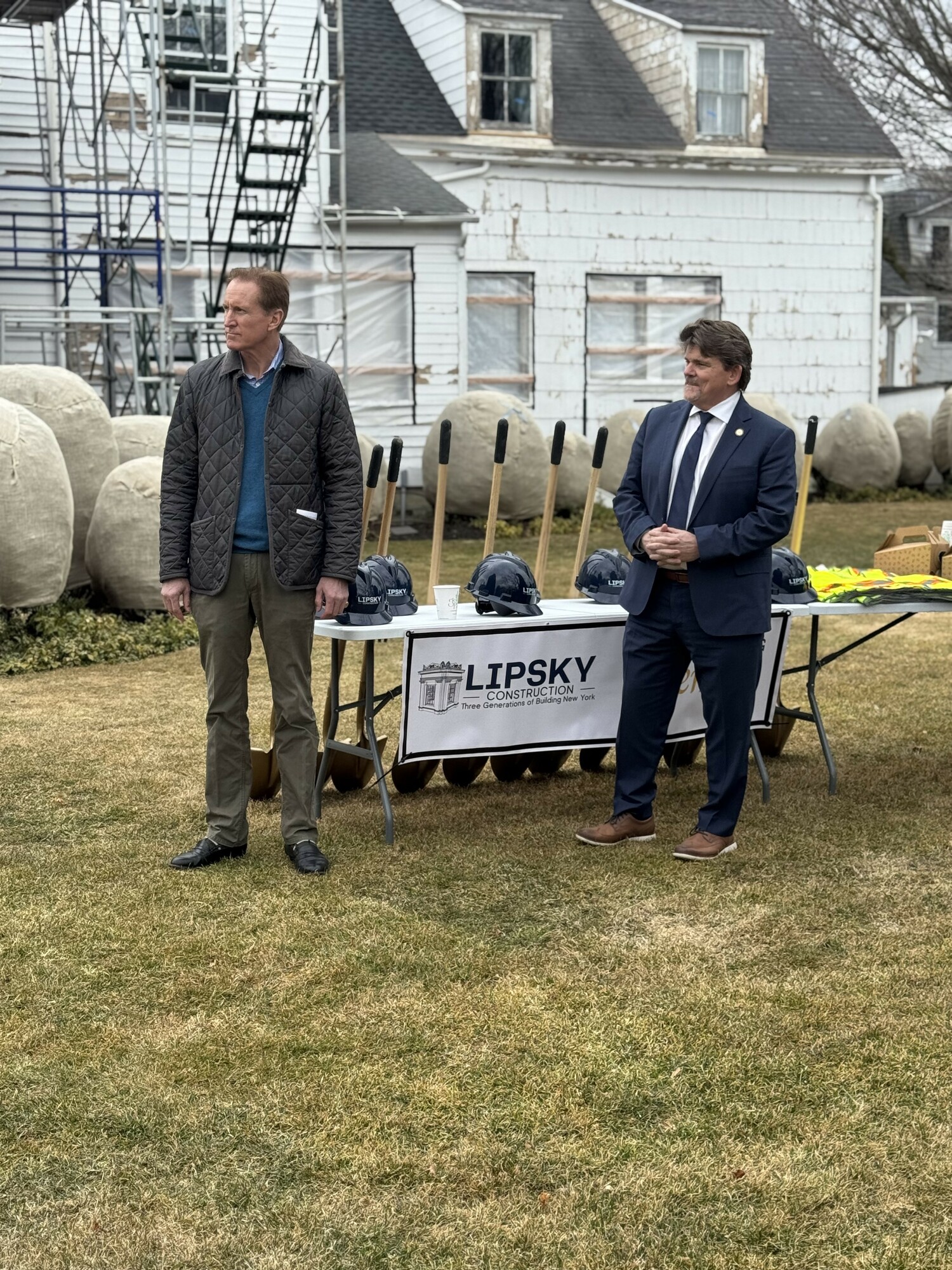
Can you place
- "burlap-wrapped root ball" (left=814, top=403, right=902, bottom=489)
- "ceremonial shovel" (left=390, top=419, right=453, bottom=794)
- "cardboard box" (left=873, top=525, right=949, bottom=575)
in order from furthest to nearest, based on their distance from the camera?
"burlap-wrapped root ball" (left=814, top=403, right=902, bottom=489) → "cardboard box" (left=873, top=525, right=949, bottom=575) → "ceremonial shovel" (left=390, top=419, right=453, bottom=794)

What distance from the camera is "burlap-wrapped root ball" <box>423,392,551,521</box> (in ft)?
57.5

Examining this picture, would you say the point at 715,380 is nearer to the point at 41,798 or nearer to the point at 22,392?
the point at 41,798

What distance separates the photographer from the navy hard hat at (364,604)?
6250mm

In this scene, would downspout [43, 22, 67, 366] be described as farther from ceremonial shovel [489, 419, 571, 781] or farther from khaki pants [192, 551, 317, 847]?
khaki pants [192, 551, 317, 847]

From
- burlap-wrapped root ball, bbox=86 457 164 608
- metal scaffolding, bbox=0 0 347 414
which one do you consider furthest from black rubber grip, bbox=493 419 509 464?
metal scaffolding, bbox=0 0 347 414

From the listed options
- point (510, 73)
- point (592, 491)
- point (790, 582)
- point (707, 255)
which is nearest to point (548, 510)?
point (592, 491)

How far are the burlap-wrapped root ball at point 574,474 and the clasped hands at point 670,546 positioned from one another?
11996mm

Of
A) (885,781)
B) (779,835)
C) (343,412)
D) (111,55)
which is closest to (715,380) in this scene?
(343,412)

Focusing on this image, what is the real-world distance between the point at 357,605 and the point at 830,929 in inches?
85.2

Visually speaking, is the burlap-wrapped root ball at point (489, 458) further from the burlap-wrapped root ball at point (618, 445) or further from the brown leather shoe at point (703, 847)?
the brown leather shoe at point (703, 847)

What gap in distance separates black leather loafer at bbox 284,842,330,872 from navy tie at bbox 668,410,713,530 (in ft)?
5.79

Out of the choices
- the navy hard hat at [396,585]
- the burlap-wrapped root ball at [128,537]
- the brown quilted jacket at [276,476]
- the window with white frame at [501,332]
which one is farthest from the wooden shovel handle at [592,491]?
the window with white frame at [501,332]

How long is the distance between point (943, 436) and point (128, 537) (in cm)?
1449

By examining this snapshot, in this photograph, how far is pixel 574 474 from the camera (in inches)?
723
